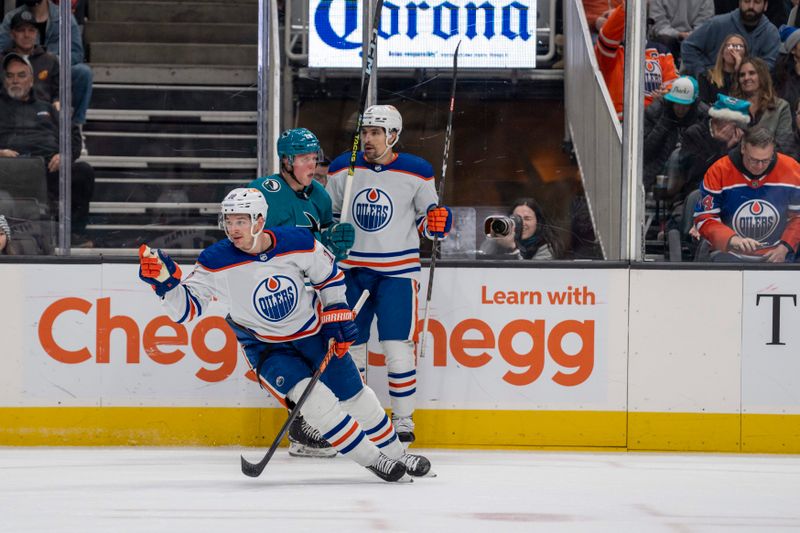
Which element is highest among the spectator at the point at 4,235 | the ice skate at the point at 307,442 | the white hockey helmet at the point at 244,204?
the white hockey helmet at the point at 244,204

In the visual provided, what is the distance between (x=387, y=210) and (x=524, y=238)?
A: 62cm

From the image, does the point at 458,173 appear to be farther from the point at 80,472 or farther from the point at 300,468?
the point at 80,472

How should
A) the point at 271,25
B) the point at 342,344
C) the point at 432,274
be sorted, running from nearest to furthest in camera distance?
the point at 342,344
the point at 432,274
the point at 271,25

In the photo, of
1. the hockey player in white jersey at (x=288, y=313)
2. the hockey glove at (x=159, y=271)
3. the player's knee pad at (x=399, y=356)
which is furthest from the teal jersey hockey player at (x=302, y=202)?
the hockey glove at (x=159, y=271)

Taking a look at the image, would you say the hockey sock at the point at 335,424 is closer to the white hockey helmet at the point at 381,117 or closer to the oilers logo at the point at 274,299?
the oilers logo at the point at 274,299

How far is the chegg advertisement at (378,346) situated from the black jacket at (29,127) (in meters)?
0.52

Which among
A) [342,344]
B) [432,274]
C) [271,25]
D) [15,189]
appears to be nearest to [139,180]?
[15,189]

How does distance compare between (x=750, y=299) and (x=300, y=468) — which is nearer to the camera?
(x=300, y=468)

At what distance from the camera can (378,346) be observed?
500 centimetres

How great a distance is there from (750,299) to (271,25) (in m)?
2.34

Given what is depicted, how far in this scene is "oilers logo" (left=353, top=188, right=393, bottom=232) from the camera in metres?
4.81

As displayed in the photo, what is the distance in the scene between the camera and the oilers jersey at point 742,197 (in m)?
5.00

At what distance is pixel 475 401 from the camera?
4969mm

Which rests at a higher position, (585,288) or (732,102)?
(732,102)
